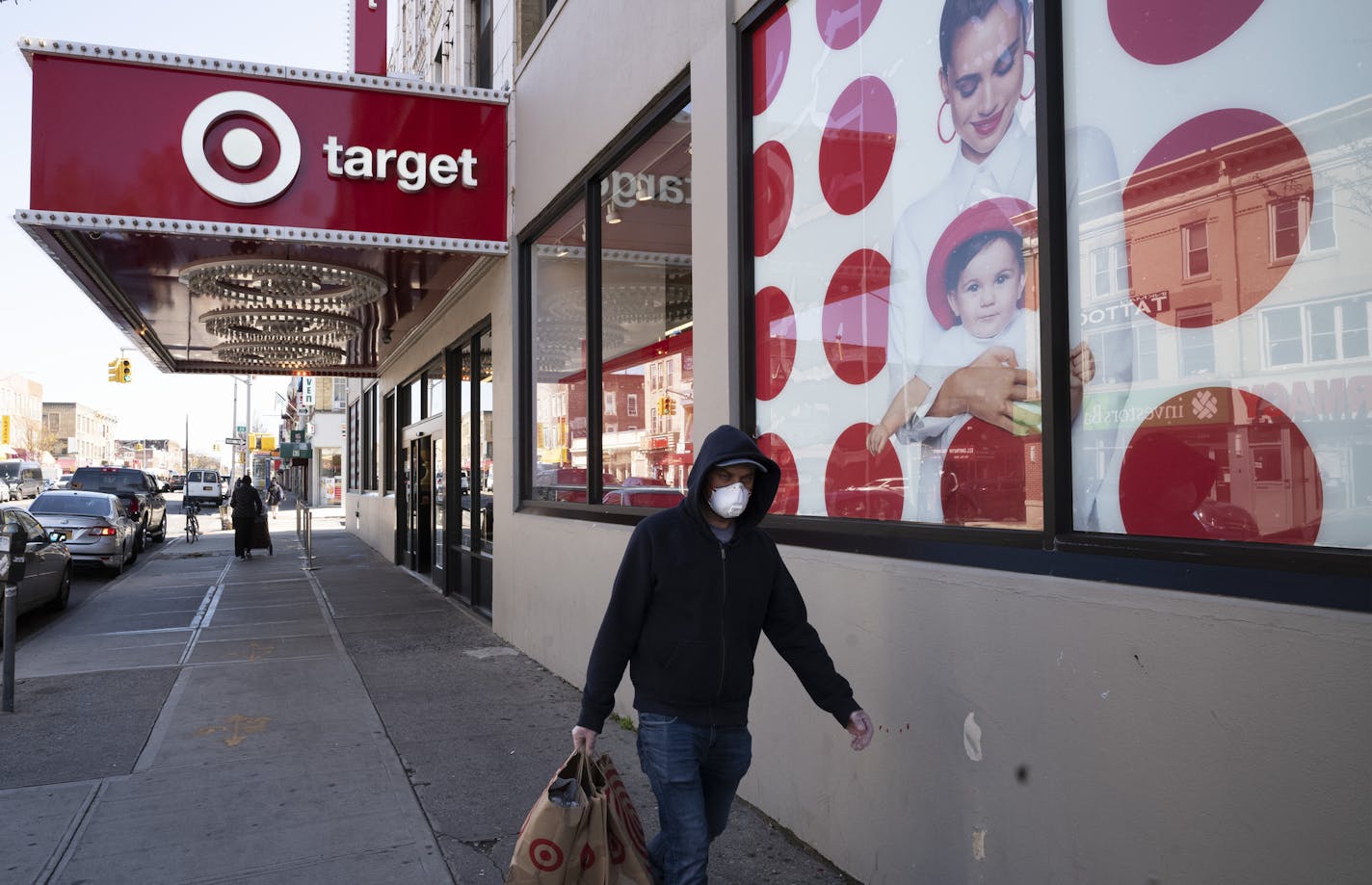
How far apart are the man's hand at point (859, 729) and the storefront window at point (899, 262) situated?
86cm

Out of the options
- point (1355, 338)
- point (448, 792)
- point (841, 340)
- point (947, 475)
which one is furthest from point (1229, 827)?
point (448, 792)

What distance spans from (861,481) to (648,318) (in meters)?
3.09

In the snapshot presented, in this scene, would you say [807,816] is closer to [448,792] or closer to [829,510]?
[829,510]

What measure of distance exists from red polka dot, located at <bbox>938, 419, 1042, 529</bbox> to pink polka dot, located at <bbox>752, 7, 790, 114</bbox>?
2361 mm

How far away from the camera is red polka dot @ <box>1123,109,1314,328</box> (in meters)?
2.65

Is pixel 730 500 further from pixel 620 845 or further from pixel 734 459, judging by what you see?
pixel 620 845

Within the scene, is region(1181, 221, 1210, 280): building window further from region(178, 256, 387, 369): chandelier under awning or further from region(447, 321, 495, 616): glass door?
region(178, 256, 387, 369): chandelier under awning

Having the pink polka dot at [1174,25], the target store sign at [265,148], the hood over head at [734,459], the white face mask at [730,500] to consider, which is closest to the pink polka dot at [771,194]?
the pink polka dot at [1174,25]

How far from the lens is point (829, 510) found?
4.61 m

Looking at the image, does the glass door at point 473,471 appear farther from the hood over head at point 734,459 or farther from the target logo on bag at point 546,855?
the target logo on bag at point 546,855

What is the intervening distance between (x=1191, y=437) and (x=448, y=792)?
4018 millimetres

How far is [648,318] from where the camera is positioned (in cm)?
712

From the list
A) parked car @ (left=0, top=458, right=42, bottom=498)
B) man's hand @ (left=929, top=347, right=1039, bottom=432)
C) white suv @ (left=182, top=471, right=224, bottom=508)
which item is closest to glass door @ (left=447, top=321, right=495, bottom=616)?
man's hand @ (left=929, top=347, right=1039, bottom=432)

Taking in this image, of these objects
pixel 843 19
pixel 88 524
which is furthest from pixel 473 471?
pixel 88 524
